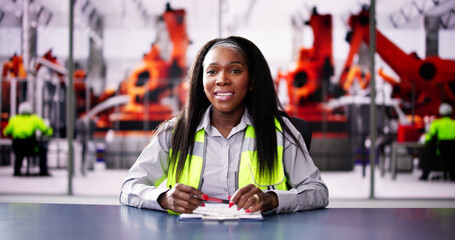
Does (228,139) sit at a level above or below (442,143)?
above

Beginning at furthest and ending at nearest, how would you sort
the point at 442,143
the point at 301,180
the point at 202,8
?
the point at 202,8 < the point at 442,143 < the point at 301,180

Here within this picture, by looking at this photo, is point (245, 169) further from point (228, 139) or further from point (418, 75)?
point (418, 75)

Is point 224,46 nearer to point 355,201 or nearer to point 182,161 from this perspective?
point 182,161

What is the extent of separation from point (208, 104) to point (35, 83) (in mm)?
4669

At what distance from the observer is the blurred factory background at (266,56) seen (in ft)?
16.8

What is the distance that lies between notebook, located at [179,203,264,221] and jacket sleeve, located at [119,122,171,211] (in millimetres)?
205

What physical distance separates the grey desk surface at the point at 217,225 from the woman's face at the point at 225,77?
47 centimetres

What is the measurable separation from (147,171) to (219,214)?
469 mm

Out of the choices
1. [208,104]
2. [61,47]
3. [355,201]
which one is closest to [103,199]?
[61,47]

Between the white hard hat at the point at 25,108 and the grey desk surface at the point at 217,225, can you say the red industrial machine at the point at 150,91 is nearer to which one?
the white hard hat at the point at 25,108

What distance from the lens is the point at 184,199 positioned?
3.96 feet

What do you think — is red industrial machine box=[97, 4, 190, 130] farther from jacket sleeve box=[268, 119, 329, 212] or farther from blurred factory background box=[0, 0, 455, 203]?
jacket sleeve box=[268, 119, 329, 212]

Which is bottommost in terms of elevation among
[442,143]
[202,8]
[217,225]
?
[442,143]

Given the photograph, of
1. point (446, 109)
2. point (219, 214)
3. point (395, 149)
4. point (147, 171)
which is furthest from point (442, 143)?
point (219, 214)
